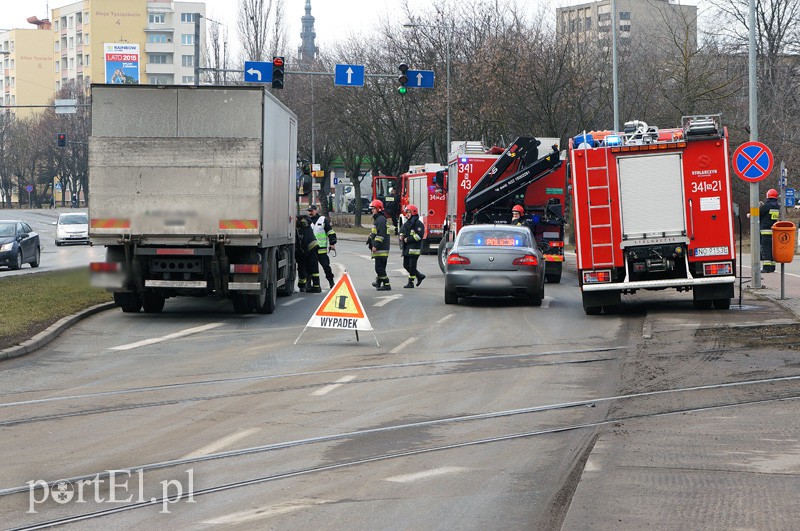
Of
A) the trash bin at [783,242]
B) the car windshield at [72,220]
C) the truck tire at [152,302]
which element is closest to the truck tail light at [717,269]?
the trash bin at [783,242]

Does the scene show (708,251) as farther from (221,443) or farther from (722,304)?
(221,443)

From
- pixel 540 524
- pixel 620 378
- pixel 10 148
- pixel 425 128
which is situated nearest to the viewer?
pixel 540 524

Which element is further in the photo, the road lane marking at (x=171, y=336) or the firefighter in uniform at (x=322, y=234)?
the firefighter in uniform at (x=322, y=234)

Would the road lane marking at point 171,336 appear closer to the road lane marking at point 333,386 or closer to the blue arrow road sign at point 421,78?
the road lane marking at point 333,386

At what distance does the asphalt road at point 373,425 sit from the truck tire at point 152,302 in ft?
6.21

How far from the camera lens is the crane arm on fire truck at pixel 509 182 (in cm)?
2825

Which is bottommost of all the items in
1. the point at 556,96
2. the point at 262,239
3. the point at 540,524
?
the point at 540,524

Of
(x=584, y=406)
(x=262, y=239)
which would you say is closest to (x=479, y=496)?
(x=584, y=406)

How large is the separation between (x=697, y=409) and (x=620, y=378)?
82.9 inches

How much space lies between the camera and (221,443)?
28.4ft

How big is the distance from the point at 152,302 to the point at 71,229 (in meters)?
30.1

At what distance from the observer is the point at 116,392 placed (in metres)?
11.2

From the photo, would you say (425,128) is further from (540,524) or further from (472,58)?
(540,524)

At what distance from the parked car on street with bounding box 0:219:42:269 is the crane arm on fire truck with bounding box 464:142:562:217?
1490 cm
